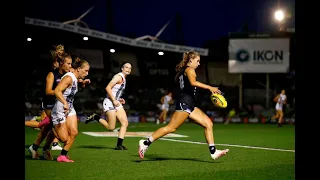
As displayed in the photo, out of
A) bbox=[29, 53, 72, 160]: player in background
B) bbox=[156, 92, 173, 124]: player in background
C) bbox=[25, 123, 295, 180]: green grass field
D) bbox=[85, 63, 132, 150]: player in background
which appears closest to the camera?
bbox=[25, 123, 295, 180]: green grass field

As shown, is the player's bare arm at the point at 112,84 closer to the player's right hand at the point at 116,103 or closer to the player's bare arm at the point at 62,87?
the player's right hand at the point at 116,103

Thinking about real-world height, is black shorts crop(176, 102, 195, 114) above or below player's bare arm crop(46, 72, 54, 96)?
below

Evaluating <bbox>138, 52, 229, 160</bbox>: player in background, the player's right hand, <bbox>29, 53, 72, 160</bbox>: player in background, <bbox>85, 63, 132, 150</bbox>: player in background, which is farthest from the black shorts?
<bbox>85, 63, 132, 150</bbox>: player in background

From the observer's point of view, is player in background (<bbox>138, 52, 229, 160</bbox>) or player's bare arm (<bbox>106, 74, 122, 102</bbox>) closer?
player in background (<bbox>138, 52, 229, 160</bbox>)

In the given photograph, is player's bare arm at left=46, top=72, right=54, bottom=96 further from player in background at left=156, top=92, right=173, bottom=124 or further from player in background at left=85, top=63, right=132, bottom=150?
player in background at left=156, top=92, right=173, bottom=124

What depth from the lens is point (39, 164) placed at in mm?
11180

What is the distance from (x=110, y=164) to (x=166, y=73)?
38155 millimetres

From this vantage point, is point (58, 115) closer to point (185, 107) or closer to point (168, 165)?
point (168, 165)

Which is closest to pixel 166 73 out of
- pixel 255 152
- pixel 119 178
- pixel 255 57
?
pixel 255 57

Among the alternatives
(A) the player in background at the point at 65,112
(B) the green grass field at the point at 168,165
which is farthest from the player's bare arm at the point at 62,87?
(B) the green grass field at the point at 168,165

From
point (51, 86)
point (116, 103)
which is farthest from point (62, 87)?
point (116, 103)

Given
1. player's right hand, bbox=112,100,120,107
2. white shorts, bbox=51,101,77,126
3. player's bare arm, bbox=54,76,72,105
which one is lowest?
white shorts, bbox=51,101,77,126
